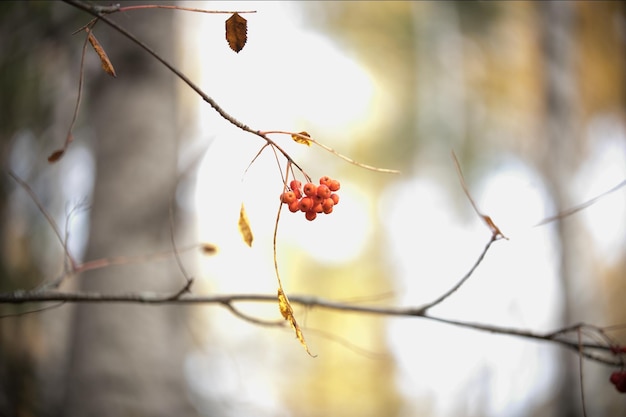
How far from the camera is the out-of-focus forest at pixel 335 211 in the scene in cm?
118

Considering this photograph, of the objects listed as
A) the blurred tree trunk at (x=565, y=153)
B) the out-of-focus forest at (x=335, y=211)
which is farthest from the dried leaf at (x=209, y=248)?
the blurred tree trunk at (x=565, y=153)

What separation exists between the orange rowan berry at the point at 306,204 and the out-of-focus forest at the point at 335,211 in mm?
168

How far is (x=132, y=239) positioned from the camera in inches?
45.5

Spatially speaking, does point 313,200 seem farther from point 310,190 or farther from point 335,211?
point 335,211

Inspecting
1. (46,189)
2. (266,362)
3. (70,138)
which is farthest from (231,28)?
(266,362)

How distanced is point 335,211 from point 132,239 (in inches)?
120

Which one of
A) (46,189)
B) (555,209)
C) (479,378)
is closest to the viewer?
(46,189)

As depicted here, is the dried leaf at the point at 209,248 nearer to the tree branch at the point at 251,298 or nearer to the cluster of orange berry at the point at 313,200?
the tree branch at the point at 251,298

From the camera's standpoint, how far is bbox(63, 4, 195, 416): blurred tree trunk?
108cm

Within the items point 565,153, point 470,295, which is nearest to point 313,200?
point 565,153

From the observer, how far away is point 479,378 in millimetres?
3322

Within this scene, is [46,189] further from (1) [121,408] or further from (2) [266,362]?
(2) [266,362]

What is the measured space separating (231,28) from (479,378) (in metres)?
3.42

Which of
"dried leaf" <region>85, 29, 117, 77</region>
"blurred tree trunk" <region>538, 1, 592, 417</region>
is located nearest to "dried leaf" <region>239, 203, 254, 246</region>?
"dried leaf" <region>85, 29, 117, 77</region>
